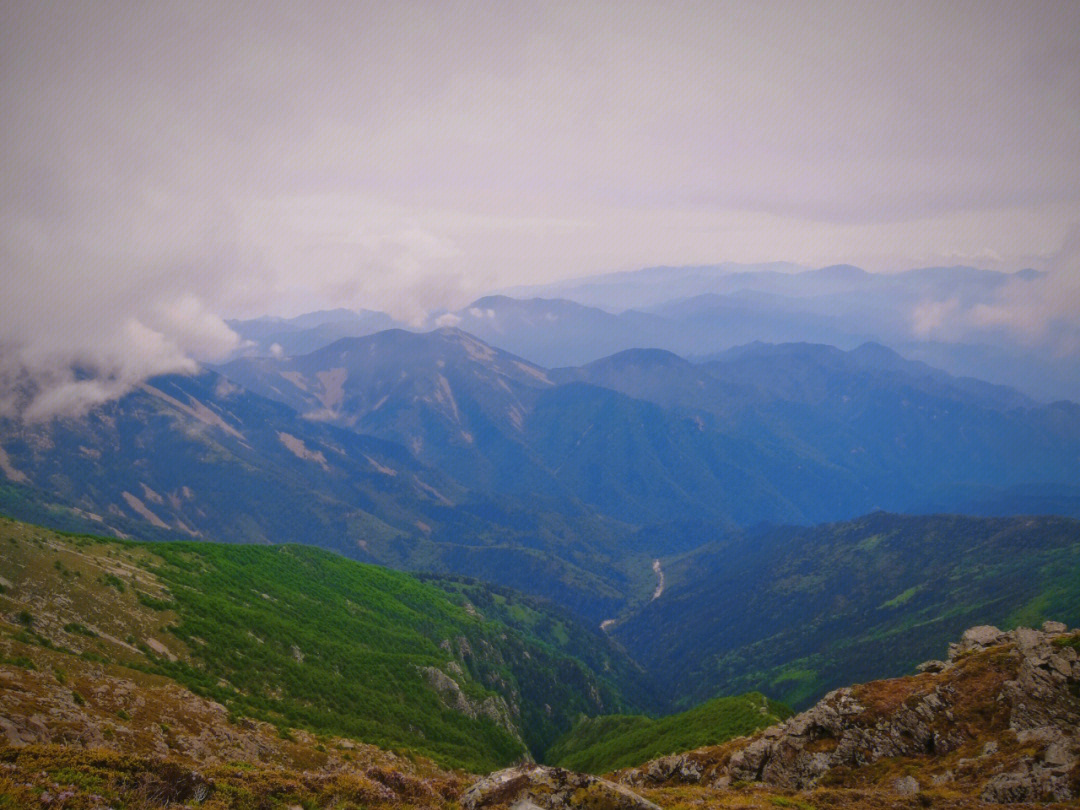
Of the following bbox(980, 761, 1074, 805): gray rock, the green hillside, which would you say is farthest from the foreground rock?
the green hillside

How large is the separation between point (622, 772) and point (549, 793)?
35.3m

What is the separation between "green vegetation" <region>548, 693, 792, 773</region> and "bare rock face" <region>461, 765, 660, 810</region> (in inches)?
3245

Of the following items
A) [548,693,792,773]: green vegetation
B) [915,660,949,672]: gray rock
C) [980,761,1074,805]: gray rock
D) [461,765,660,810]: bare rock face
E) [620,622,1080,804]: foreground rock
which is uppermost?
[461,765,660,810]: bare rock face

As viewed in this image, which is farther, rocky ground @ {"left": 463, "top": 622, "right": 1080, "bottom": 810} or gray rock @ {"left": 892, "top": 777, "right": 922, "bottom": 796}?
gray rock @ {"left": 892, "top": 777, "right": 922, "bottom": 796}

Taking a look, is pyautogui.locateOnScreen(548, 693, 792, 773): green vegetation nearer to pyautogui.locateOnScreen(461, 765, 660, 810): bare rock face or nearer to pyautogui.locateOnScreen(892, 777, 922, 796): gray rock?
pyautogui.locateOnScreen(892, 777, 922, 796): gray rock

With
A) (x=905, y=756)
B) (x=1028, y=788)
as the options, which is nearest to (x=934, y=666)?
(x=905, y=756)

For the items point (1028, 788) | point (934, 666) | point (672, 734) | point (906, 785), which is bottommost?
point (672, 734)

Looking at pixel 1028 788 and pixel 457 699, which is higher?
pixel 1028 788

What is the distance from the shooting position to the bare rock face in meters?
27.4

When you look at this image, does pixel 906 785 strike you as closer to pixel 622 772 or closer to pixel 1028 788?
pixel 1028 788

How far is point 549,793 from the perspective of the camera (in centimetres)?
2834

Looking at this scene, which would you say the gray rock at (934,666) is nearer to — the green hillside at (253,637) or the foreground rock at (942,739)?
the foreground rock at (942,739)

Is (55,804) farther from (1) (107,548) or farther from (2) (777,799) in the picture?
(1) (107,548)

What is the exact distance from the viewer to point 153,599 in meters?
77.1
